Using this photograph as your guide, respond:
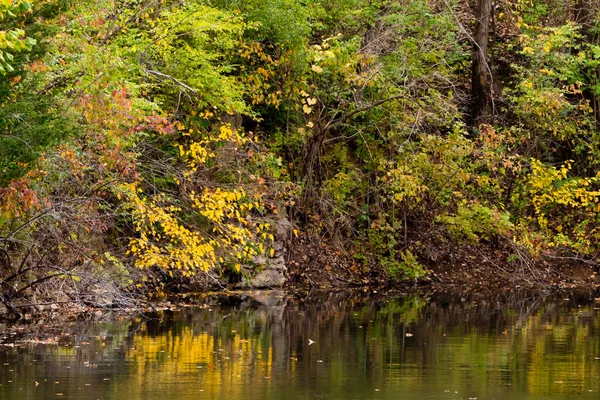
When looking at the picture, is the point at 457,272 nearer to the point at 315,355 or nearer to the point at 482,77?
the point at 482,77

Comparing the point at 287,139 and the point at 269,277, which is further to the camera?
the point at 287,139

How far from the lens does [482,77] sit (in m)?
31.8

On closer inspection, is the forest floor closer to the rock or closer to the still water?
the rock

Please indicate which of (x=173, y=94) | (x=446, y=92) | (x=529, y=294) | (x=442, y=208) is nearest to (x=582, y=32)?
(x=446, y=92)

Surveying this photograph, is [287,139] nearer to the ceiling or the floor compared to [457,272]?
nearer to the ceiling

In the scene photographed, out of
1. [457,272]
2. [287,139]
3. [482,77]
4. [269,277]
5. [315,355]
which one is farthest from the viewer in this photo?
[482,77]

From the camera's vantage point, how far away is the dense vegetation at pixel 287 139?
58.6 feet

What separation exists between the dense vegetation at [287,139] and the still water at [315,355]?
2.05 metres

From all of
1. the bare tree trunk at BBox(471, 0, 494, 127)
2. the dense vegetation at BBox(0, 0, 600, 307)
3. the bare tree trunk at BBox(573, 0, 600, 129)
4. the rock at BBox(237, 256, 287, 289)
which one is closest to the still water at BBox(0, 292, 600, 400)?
the dense vegetation at BBox(0, 0, 600, 307)

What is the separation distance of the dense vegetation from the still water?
6.73 ft

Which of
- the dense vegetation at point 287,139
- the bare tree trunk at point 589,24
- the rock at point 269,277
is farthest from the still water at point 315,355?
the bare tree trunk at point 589,24

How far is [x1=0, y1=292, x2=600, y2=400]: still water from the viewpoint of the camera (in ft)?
39.9

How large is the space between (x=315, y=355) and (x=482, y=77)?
18.3 meters

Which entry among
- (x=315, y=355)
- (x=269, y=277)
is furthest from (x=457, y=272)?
(x=315, y=355)
